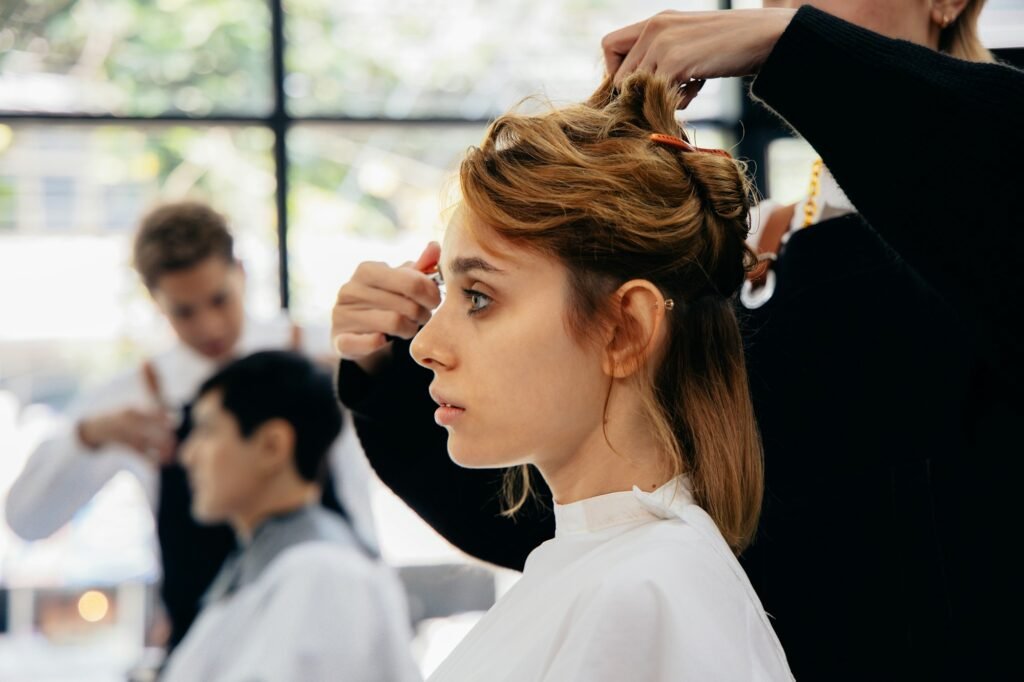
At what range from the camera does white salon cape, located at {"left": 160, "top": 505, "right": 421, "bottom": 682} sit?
7.97 feet

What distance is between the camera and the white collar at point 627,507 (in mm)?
991

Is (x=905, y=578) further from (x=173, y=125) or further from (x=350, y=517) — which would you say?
(x=173, y=125)

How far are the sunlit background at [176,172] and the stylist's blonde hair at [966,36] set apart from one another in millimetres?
2225

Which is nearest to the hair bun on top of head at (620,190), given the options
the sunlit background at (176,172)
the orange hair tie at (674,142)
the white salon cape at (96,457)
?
the orange hair tie at (674,142)

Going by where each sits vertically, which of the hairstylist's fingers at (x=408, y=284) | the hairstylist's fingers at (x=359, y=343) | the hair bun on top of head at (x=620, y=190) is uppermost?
the hair bun on top of head at (x=620, y=190)

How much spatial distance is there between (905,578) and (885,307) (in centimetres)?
28

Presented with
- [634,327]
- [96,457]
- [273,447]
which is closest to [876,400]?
[634,327]

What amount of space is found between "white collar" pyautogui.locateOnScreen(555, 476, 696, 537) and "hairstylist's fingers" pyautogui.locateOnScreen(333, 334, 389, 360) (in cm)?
32

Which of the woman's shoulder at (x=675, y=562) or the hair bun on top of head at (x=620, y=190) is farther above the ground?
the hair bun on top of head at (x=620, y=190)

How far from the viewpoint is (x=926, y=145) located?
0.89 m

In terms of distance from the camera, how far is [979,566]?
3.72 feet

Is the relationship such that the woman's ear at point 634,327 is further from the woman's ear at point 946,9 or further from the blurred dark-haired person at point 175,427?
the blurred dark-haired person at point 175,427

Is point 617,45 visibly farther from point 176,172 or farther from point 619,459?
point 176,172

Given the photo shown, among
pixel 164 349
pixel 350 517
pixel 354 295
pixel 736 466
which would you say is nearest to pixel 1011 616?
pixel 736 466
